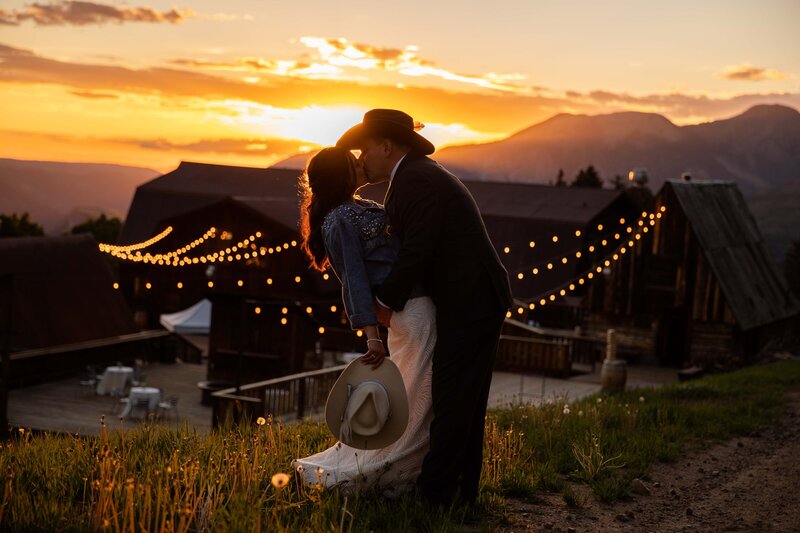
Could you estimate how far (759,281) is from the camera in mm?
30781

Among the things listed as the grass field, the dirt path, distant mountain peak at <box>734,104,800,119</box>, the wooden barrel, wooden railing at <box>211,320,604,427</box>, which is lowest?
wooden railing at <box>211,320,604,427</box>

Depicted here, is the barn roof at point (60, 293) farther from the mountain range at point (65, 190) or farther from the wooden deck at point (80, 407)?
the mountain range at point (65, 190)

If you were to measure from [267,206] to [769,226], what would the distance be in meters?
94.9

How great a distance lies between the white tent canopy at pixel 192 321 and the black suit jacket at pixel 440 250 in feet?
96.6

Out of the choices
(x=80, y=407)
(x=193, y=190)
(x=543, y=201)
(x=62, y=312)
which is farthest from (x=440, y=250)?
(x=193, y=190)

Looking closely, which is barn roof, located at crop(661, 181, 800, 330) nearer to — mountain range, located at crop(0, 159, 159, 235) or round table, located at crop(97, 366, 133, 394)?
round table, located at crop(97, 366, 133, 394)

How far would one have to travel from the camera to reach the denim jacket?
547cm

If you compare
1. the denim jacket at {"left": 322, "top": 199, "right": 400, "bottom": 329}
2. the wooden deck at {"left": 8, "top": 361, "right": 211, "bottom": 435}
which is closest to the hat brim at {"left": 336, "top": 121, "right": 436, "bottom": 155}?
the denim jacket at {"left": 322, "top": 199, "right": 400, "bottom": 329}

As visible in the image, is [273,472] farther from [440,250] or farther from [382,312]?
[440,250]

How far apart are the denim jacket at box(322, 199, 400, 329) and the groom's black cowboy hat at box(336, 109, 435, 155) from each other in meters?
0.36

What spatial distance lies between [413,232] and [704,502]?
3014 mm

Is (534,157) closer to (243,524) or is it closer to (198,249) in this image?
(198,249)

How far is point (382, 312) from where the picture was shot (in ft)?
18.3

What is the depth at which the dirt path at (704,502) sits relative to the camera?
600cm
